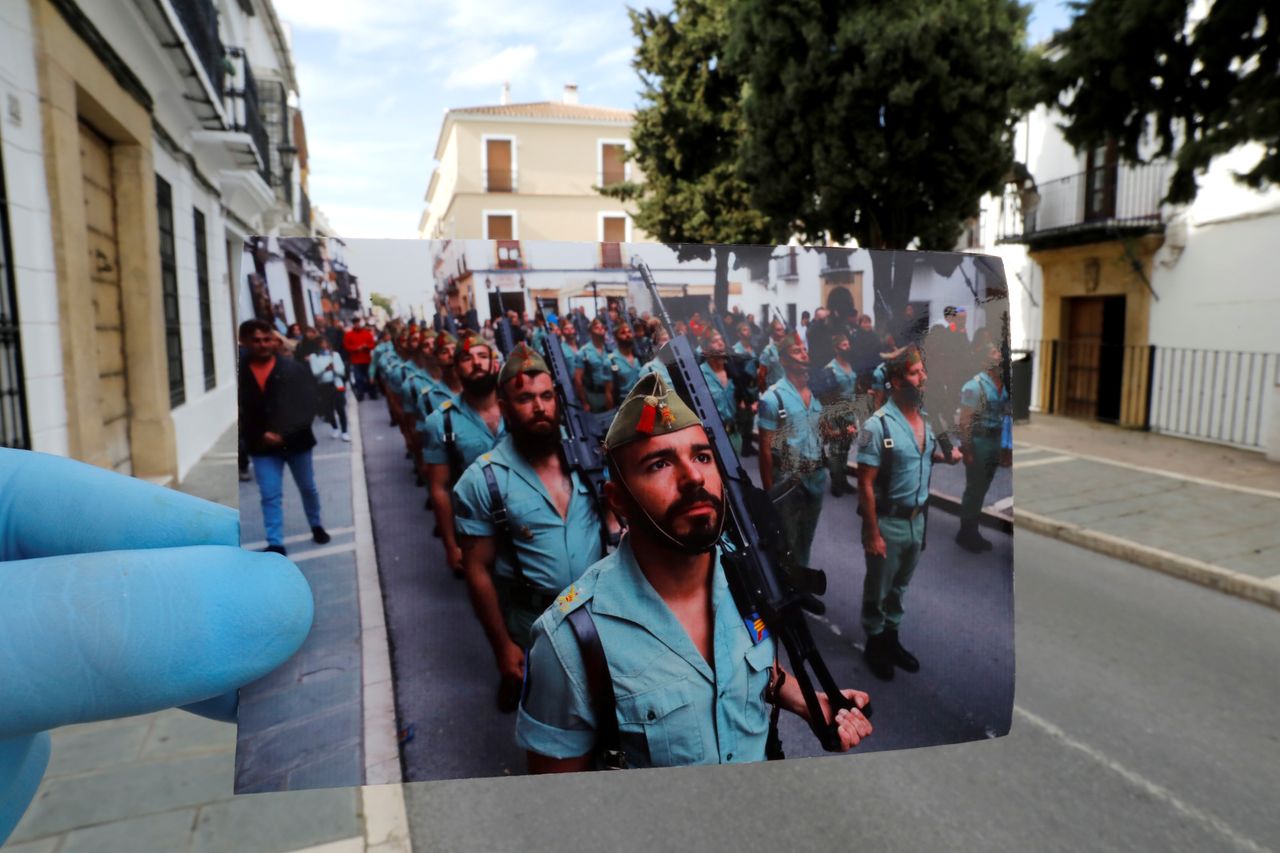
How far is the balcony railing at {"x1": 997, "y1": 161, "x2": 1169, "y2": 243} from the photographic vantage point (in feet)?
43.3

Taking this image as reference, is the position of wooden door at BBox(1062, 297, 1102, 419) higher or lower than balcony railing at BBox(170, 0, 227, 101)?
lower

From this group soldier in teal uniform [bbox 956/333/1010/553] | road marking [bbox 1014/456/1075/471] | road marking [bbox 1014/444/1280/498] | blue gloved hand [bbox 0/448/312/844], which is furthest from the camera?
road marking [bbox 1014/456/1075/471]

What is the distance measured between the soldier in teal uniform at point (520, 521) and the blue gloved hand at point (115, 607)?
0.32 metres

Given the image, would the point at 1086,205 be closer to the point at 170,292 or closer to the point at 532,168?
the point at 170,292

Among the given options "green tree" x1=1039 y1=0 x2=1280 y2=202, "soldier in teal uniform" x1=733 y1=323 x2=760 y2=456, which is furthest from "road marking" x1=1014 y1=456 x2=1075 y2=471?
"soldier in teal uniform" x1=733 y1=323 x2=760 y2=456

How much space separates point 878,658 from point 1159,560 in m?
6.32

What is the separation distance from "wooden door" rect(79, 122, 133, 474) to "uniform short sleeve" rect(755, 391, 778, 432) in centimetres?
765

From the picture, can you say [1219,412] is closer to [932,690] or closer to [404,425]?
[932,690]

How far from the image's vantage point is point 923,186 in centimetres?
1205

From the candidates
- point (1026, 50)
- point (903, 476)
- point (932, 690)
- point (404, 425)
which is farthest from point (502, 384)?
point (1026, 50)

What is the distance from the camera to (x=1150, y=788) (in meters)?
3.43

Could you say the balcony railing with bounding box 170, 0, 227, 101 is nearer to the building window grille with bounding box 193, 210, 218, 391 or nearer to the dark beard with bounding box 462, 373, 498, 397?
the building window grille with bounding box 193, 210, 218, 391

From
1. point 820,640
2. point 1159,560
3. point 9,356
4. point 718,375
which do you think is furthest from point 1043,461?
point 9,356

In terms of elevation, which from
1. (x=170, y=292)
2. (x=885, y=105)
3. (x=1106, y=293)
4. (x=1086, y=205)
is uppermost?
(x=885, y=105)
